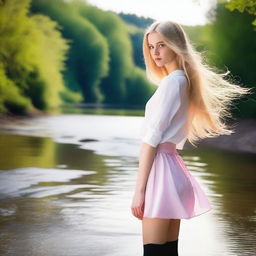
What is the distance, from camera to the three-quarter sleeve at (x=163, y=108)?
4.00m

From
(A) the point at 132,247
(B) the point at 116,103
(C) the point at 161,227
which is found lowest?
(B) the point at 116,103

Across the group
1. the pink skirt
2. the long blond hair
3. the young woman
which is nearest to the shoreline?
the long blond hair

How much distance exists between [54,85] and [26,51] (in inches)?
205

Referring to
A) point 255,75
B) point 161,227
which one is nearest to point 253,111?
point 255,75

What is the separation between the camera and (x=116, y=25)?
3767 inches

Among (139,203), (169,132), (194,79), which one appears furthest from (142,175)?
(194,79)

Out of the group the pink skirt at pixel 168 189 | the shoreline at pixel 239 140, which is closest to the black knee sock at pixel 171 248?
the pink skirt at pixel 168 189

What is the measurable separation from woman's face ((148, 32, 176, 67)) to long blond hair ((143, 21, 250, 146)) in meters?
0.03

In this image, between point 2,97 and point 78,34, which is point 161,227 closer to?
point 2,97

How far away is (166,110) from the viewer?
4000 mm

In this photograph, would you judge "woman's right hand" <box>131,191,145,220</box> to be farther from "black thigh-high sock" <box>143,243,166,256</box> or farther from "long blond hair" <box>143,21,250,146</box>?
"long blond hair" <box>143,21,250,146</box>

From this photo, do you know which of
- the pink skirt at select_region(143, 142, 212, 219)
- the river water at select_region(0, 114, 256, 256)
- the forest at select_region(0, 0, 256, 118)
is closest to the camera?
the pink skirt at select_region(143, 142, 212, 219)

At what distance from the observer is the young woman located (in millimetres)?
3998

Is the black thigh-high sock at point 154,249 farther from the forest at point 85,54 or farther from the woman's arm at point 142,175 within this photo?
the forest at point 85,54
